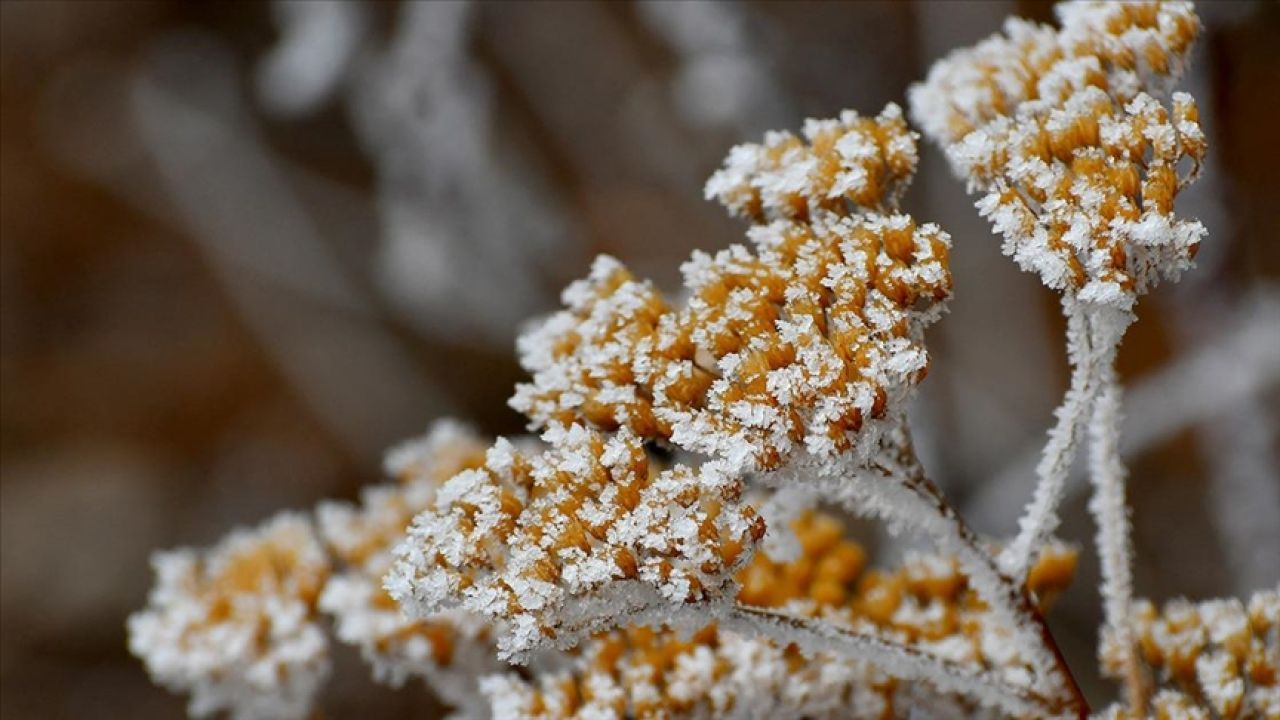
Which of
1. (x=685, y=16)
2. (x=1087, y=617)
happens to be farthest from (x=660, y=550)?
(x=1087, y=617)

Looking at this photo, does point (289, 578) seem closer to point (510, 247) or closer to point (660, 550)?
point (660, 550)

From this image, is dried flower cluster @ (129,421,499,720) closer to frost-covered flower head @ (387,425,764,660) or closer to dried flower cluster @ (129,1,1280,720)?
dried flower cluster @ (129,1,1280,720)

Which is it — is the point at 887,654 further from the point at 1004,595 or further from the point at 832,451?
the point at 832,451

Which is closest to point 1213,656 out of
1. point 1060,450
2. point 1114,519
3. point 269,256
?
point 1114,519

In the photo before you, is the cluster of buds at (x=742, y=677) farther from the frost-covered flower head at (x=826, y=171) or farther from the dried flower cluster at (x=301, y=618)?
the frost-covered flower head at (x=826, y=171)

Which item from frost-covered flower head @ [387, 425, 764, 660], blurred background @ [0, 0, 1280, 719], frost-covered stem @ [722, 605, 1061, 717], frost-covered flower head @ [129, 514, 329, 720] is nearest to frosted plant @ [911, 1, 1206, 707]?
frost-covered stem @ [722, 605, 1061, 717]

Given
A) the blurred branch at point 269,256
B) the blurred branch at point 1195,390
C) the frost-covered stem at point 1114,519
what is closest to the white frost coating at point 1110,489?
the frost-covered stem at point 1114,519
